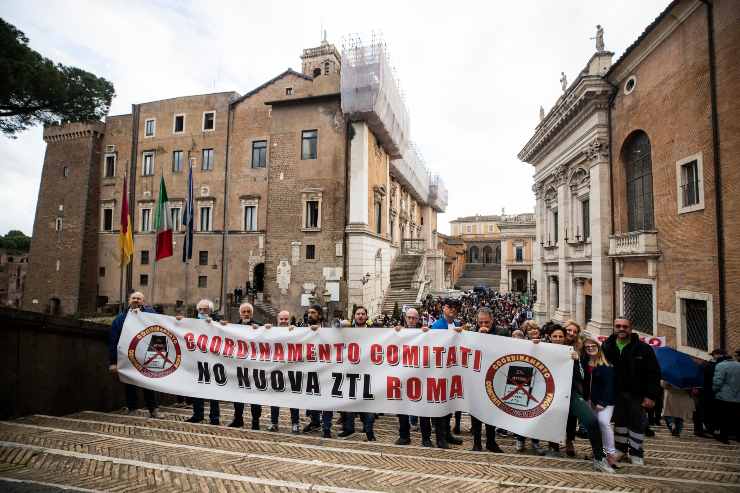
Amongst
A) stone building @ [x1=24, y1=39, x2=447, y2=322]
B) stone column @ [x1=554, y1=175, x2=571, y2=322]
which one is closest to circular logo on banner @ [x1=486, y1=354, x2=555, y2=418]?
stone building @ [x1=24, y1=39, x2=447, y2=322]

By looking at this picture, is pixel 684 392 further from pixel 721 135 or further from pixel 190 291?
pixel 190 291

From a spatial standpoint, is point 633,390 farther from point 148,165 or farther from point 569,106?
point 148,165

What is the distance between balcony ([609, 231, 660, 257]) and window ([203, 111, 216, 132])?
1028 inches

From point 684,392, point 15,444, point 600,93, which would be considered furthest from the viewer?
point 600,93

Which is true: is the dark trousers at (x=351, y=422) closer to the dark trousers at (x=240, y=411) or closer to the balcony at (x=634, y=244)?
the dark trousers at (x=240, y=411)

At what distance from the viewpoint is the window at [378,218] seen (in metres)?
26.4

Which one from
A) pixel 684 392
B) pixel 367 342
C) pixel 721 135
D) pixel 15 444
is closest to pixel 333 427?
pixel 367 342

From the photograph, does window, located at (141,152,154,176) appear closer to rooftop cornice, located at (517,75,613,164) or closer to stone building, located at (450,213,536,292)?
rooftop cornice, located at (517,75,613,164)

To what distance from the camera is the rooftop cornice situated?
16766 millimetres

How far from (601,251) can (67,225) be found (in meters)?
37.9

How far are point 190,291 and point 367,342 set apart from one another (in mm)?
24683

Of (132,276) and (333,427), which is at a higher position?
(132,276)

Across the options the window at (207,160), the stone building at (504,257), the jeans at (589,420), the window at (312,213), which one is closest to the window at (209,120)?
the window at (207,160)

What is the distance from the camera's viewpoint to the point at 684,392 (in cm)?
704
